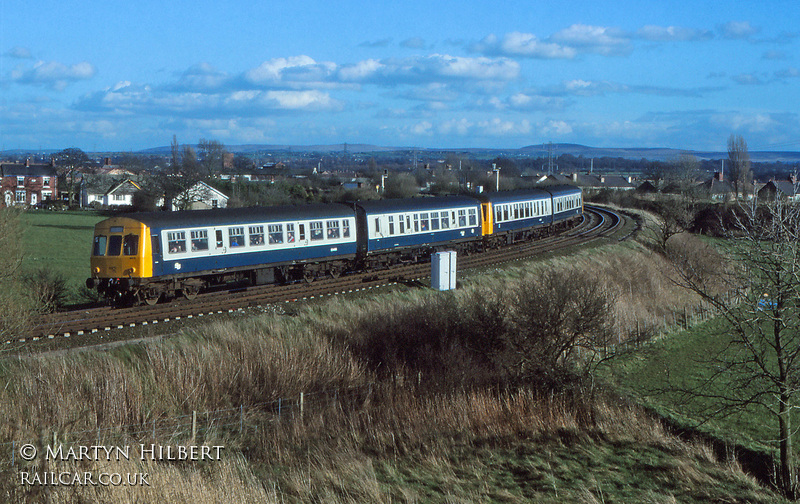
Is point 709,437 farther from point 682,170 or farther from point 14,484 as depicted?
point 682,170

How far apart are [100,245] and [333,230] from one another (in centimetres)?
849

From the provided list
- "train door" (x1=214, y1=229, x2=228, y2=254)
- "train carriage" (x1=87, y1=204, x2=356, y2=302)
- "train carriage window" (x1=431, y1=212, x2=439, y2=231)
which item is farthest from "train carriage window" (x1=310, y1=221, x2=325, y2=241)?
"train carriage window" (x1=431, y1=212, x2=439, y2=231)

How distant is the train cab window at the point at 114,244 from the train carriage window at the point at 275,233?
5.10 m

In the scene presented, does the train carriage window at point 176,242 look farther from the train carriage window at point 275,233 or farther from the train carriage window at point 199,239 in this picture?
the train carriage window at point 275,233

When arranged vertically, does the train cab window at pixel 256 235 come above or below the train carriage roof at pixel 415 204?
below

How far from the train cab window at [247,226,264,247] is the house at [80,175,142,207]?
6155 cm

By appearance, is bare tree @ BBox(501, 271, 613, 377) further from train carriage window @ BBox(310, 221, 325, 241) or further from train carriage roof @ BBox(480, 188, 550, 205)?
train carriage roof @ BBox(480, 188, 550, 205)

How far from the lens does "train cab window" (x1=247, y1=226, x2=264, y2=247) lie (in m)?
24.4

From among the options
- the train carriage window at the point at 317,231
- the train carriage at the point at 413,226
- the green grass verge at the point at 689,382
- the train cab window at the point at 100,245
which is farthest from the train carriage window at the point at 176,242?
the green grass verge at the point at 689,382

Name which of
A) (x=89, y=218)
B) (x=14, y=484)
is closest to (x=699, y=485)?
(x=14, y=484)

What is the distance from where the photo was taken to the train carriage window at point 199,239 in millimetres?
22844

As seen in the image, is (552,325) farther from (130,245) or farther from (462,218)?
(462,218)

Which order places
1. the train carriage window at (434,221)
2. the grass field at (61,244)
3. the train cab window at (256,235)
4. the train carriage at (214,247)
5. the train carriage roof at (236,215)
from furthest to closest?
the grass field at (61,244), the train carriage window at (434,221), the train cab window at (256,235), the train carriage roof at (236,215), the train carriage at (214,247)

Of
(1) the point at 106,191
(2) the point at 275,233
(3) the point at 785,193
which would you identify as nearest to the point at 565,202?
(3) the point at 785,193
